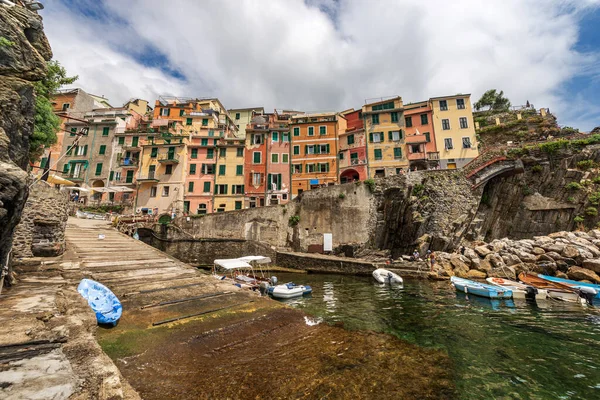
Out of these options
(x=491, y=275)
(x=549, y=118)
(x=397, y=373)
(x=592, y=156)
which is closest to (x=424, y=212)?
(x=491, y=275)

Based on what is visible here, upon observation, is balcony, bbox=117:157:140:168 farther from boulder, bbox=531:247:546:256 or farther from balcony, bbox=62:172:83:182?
boulder, bbox=531:247:546:256

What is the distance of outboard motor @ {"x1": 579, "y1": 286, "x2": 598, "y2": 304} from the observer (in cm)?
1236

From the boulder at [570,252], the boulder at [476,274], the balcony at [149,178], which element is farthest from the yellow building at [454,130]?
the balcony at [149,178]

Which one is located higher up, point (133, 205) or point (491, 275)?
point (133, 205)

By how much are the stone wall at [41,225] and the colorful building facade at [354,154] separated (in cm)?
2904

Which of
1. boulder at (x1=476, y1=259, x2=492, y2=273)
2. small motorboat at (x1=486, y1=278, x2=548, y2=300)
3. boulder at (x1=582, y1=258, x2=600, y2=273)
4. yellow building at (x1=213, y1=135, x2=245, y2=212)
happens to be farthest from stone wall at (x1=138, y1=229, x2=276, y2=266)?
boulder at (x1=582, y1=258, x2=600, y2=273)

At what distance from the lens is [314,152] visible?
34.8 m

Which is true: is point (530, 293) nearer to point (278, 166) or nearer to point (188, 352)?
point (188, 352)

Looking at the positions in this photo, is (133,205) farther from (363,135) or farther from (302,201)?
(363,135)

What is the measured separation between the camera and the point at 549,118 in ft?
120

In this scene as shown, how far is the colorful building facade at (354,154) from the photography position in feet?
108

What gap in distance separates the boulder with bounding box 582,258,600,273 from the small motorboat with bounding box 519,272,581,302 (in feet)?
13.8

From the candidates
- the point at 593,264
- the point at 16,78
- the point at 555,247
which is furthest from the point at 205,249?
the point at 593,264

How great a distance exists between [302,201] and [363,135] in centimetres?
1320
